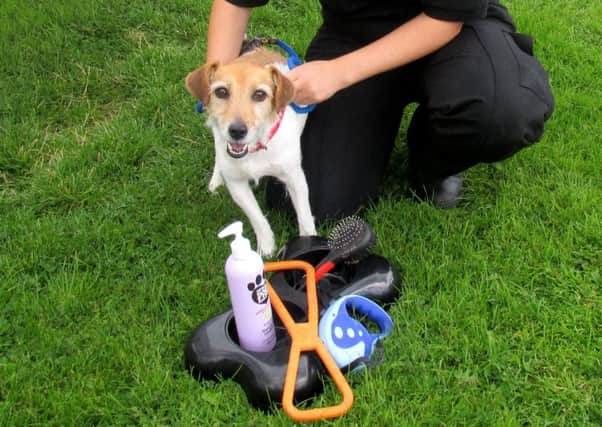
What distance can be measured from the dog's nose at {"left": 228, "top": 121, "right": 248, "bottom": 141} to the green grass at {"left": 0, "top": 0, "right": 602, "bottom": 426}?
631 millimetres

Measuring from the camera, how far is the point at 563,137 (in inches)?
130

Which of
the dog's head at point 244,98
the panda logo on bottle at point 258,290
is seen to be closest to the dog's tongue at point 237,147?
the dog's head at point 244,98

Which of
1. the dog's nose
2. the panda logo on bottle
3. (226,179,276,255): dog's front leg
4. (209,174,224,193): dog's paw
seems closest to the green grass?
(209,174,224,193): dog's paw

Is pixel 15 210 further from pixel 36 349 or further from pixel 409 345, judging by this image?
pixel 409 345

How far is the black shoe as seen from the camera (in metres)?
2.97

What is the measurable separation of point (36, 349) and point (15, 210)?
97cm

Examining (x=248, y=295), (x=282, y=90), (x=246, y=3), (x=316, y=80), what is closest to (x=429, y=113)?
A: (x=316, y=80)

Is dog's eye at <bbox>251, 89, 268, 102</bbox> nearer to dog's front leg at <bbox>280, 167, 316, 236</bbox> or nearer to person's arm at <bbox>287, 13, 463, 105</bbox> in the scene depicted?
person's arm at <bbox>287, 13, 463, 105</bbox>

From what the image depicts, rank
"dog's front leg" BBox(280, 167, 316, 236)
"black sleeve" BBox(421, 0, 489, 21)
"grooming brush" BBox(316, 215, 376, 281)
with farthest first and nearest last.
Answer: "dog's front leg" BBox(280, 167, 316, 236) < "grooming brush" BBox(316, 215, 376, 281) < "black sleeve" BBox(421, 0, 489, 21)

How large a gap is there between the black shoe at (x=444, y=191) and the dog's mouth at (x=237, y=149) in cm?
96

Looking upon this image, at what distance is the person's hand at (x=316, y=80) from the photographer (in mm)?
2402

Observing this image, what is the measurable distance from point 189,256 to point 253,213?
0.34 meters

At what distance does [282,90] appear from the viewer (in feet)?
7.84

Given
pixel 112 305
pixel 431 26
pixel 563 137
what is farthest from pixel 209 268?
pixel 563 137
